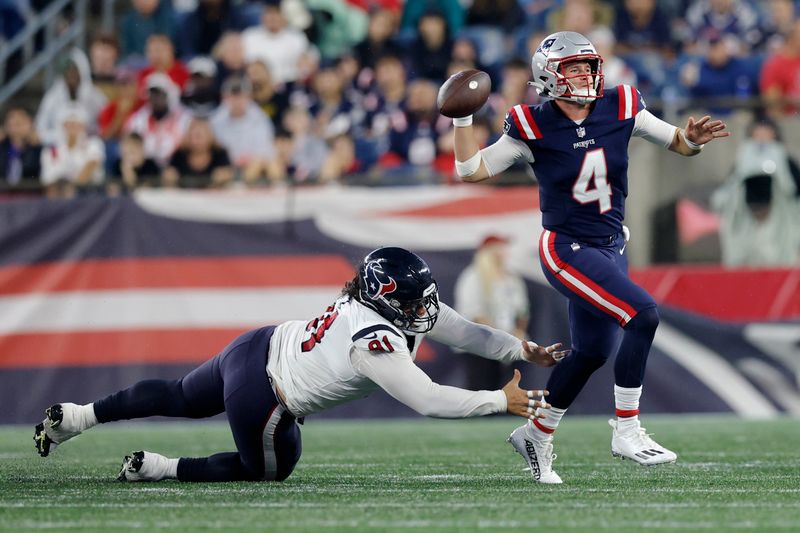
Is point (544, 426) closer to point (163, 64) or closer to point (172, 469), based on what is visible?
point (172, 469)

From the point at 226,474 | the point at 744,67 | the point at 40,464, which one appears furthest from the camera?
the point at 744,67

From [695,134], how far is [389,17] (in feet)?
22.3

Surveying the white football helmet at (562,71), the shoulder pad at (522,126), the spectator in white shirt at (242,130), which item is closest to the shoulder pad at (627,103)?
the white football helmet at (562,71)

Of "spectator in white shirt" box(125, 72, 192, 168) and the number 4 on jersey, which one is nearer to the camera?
the number 4 on jersey

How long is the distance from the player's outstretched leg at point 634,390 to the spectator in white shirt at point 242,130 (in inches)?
245

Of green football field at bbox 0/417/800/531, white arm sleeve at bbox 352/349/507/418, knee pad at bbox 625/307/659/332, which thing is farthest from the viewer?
knee pad at bbox 625/307/659/332

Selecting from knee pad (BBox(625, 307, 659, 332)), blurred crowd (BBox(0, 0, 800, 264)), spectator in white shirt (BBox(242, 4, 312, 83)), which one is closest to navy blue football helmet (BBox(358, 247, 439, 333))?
knee pad (BBox(625, 307, 659, 332))

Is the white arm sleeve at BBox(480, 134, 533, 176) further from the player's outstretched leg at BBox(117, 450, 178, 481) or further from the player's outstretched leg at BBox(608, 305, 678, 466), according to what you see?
the player's outstretched leg at BBox(117, 450, 178, 481)

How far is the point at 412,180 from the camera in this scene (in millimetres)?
10586

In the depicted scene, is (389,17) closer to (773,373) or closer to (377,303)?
(773,373)

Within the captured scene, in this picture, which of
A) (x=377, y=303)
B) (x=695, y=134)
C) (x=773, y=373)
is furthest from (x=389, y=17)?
(x=377, y=303)

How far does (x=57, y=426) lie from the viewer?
18.3ft

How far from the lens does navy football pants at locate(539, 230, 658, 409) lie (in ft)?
18.2

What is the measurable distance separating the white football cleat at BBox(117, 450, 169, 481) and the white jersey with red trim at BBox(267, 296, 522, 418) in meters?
0.67
